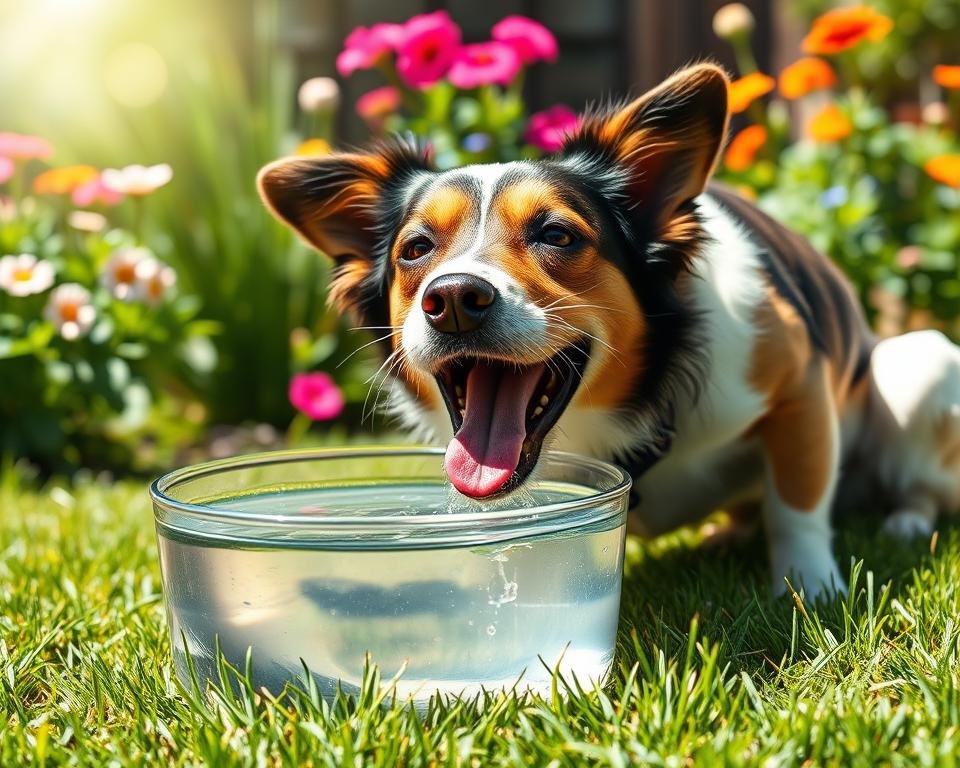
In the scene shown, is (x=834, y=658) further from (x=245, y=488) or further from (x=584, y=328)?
(x=245, y=488)

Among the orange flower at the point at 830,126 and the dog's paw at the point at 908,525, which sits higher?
the orange flower at the point at 830,126

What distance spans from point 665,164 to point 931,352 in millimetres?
1026

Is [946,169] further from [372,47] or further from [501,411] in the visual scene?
[501,411]

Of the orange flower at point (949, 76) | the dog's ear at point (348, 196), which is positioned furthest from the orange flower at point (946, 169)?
the dog's ear at point (348, 196)

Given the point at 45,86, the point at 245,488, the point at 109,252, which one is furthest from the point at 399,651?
the point at 45,86

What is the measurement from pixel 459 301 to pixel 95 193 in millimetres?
2736

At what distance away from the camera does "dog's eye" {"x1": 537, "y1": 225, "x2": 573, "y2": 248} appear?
2.03 m

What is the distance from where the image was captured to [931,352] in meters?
2.77

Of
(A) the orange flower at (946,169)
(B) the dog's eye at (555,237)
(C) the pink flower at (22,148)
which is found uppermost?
Answer: (C) the pink flower at (22,148)

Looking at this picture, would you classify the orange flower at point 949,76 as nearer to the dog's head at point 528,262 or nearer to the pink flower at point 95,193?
the dog's head at point 528,262

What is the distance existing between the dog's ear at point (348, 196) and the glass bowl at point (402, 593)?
2.75ft

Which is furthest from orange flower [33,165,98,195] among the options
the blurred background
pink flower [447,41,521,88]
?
pink flower [447,41,521,88]

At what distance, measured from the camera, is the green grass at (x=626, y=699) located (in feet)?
4.77

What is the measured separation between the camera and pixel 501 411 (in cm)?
194
